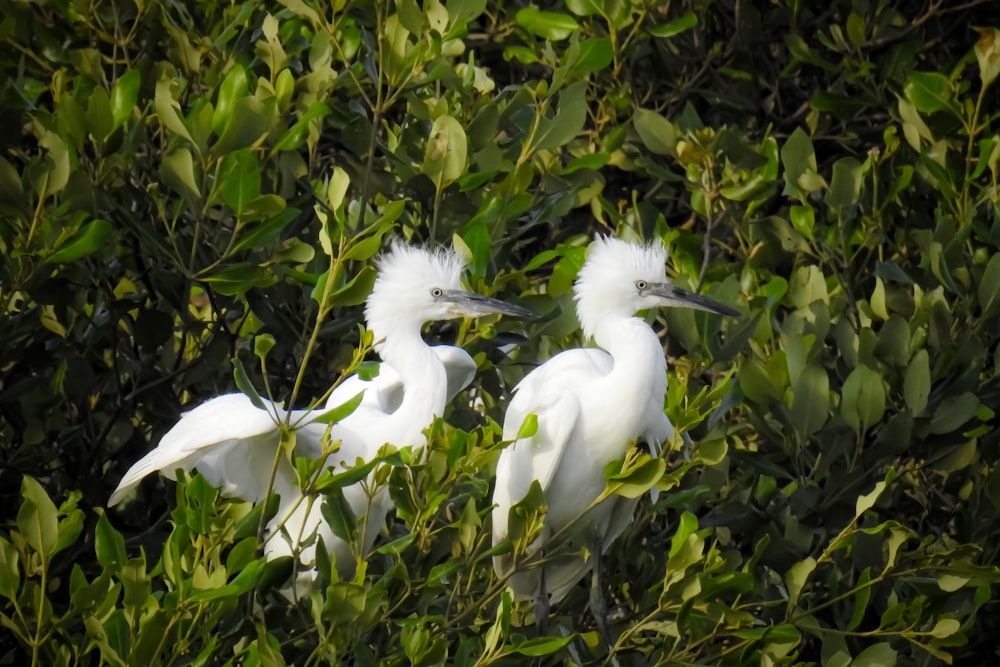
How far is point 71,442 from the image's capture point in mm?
3209

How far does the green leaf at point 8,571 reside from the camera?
78.9 inches

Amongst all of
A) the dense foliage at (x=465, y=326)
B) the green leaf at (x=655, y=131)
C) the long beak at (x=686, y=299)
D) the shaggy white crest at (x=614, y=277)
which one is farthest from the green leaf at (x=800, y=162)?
the long beak at (x=686, y=299)

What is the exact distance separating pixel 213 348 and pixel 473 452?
3.36ft

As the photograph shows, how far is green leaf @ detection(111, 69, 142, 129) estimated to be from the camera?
2770mm

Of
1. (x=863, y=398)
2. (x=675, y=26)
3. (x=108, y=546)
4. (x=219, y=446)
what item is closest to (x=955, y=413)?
(x=863, y=398)

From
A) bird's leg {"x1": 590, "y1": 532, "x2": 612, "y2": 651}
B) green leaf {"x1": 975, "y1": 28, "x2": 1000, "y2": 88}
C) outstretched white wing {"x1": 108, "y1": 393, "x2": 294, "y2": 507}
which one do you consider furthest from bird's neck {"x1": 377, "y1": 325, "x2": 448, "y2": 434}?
green leaf {"x1": 975, "y1": 28, "x2": 1000, "y2": 88}

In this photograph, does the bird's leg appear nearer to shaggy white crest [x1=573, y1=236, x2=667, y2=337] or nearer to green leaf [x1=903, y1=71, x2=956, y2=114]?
shaggy white crest [x1=573, y1=236, x2=667, y2=337]

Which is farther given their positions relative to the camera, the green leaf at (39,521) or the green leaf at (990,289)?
the green leaf at (990,289)

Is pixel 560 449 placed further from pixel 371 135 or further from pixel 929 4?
pixel 929 4

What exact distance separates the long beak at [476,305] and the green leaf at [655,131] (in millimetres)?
656

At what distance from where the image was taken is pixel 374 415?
10.8 ft

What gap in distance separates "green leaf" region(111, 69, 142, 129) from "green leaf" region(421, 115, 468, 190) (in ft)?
1.99

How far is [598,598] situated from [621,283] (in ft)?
2.34

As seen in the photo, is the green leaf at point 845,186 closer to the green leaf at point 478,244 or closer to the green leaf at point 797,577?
the green leaf at point 478,244
